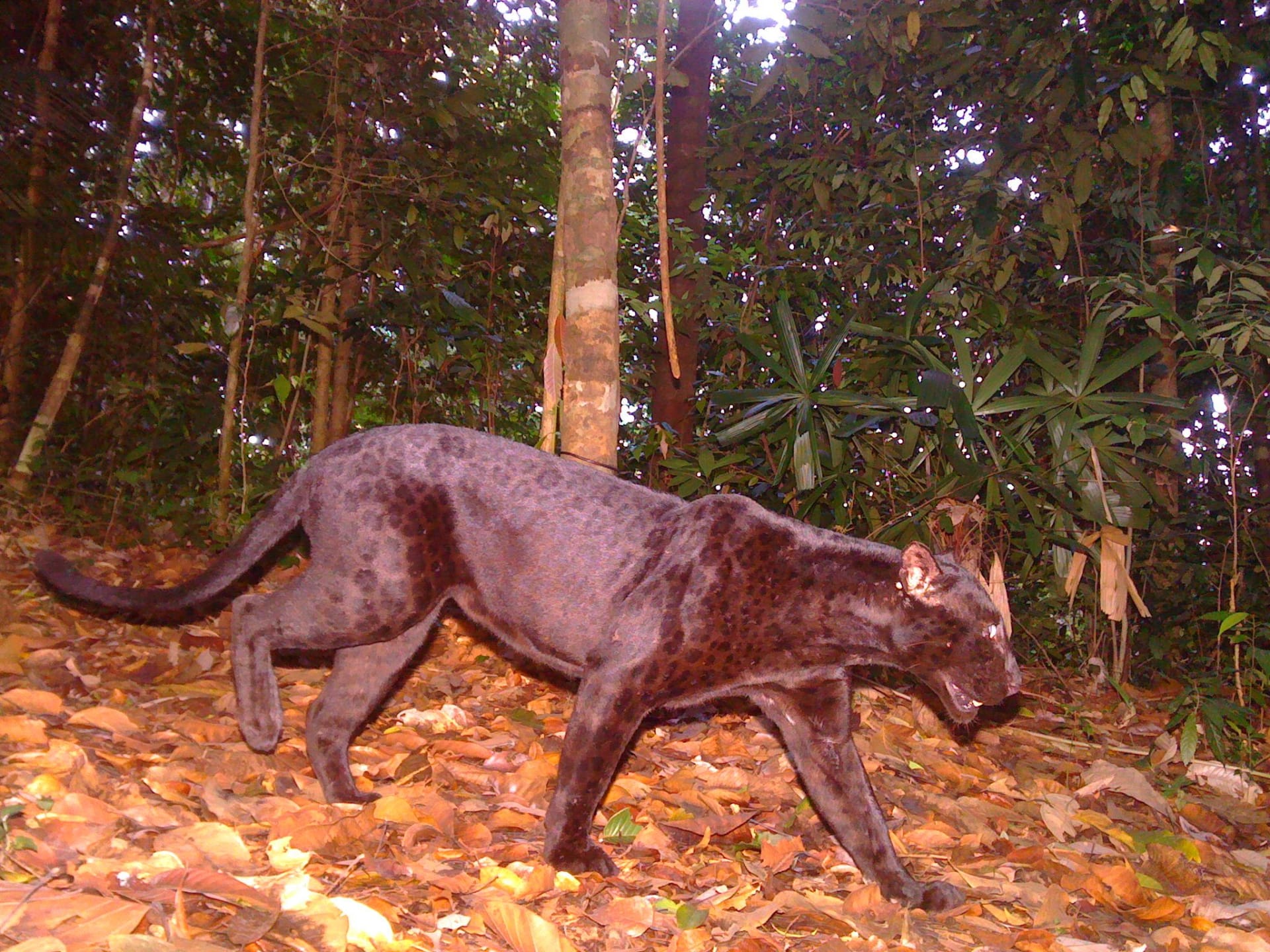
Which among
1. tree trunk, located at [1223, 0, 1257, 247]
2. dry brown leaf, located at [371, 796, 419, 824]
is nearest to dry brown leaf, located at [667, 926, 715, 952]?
dry brown leaf, located at [371, 796, 419, 824]

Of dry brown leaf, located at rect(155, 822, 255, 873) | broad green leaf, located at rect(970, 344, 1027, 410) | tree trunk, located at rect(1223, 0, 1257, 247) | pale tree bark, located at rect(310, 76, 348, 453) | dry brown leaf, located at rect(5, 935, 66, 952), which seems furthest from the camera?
tree trunk, located at rect(1223, 0, 1257, 247)

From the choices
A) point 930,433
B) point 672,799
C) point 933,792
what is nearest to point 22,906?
point 672,799

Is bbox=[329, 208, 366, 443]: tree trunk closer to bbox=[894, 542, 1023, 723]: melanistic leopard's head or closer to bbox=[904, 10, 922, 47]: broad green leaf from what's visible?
bbox=[904, 10, 922, 47]: broad green leaf

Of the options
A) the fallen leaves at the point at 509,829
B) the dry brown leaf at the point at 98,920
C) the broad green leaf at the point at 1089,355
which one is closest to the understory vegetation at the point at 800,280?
the broad green leaf at the point at 1089,355

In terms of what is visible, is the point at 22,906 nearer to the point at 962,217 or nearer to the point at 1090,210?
the point at 962,217

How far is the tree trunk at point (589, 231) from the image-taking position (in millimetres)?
4387

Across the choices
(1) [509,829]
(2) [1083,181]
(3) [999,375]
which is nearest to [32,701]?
(1) [509,829]

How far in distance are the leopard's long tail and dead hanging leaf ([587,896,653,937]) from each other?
1.79m

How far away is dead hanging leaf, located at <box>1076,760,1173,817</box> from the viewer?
4.53 metres

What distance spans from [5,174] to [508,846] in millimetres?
4602

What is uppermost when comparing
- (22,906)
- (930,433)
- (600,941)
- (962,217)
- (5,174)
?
(962,217)

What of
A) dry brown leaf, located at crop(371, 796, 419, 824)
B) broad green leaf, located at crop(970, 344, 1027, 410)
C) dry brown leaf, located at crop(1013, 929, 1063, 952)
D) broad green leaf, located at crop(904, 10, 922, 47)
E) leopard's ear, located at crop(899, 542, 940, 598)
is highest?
broad green leaf, located at crop(904, 10, 922, 47)

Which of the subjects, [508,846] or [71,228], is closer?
[508,846]

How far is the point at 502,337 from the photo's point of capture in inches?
250
